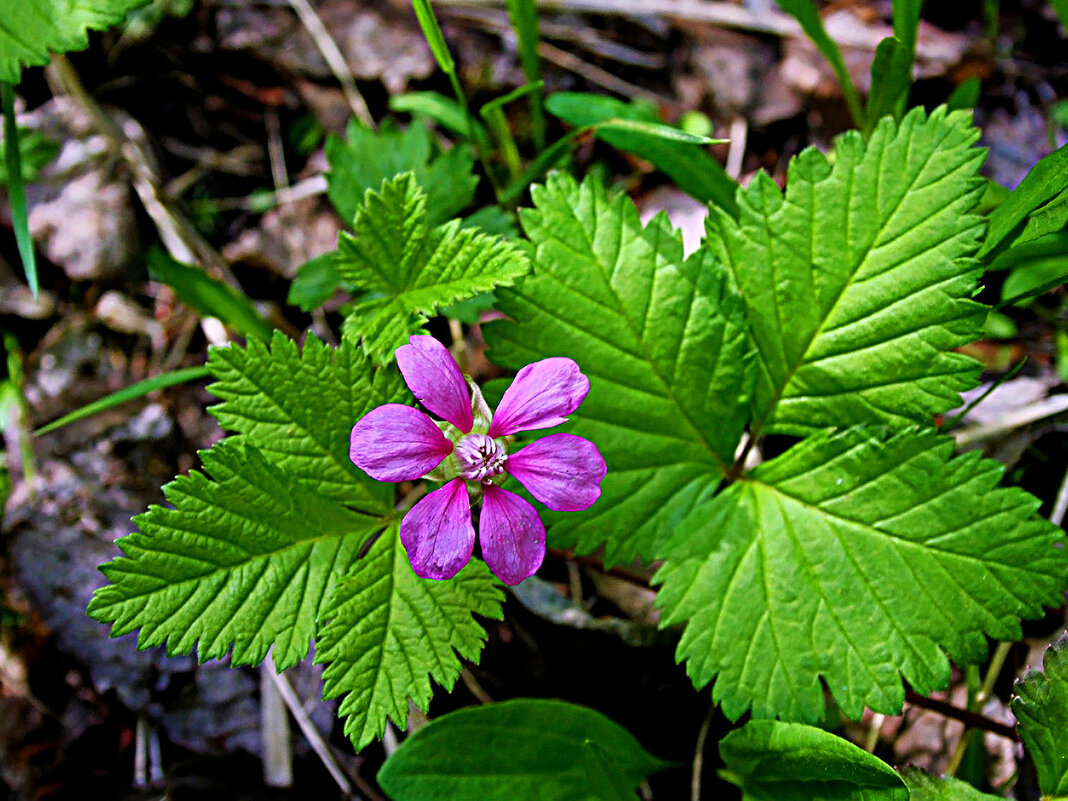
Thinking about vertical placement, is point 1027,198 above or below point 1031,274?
above

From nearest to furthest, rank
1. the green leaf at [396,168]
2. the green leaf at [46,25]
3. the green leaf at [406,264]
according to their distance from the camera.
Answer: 1. the green leaf at [406,264]
2. the green leaf at [46,25]
3. the green leaf at [396,168]

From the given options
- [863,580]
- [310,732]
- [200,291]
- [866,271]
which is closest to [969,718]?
[863,580]

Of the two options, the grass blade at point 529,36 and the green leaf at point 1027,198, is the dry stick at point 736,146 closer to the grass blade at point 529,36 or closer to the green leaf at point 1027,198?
the grass blade at point 529,36

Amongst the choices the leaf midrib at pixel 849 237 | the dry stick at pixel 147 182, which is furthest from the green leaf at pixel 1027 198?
the dry stick at pixel 147 182

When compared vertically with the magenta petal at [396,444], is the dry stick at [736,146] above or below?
above

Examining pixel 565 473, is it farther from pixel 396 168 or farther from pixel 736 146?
pixel 736 146

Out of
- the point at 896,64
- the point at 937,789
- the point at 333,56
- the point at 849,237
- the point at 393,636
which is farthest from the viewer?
the point at 333,56

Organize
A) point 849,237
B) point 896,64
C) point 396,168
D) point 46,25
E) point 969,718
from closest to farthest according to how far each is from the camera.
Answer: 1. point 849,237
2. point 46,25
3. point 969,718
4. point 896,64
5. point 396,168

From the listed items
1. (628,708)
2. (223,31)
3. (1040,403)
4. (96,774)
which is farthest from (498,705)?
(223,31)
